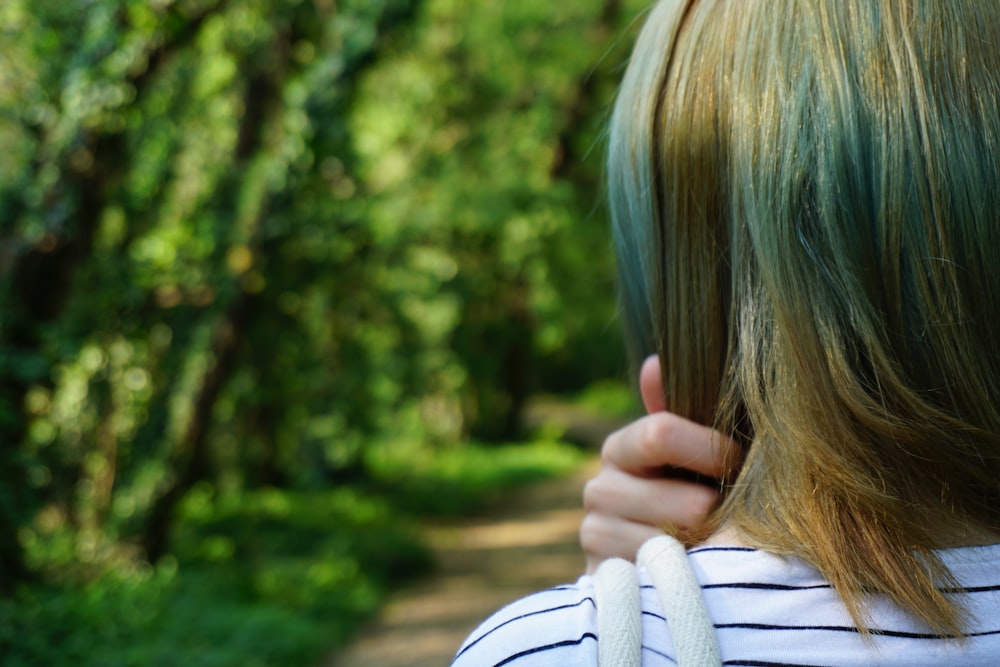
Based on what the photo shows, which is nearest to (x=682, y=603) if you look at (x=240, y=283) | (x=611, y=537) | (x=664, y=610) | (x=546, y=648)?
(x=664, y=610)

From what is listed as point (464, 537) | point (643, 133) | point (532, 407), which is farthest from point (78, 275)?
point (532, 407)

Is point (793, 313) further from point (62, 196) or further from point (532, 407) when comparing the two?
point (532, 407)

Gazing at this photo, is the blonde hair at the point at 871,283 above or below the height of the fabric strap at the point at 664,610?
above

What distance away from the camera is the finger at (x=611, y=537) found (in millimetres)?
1138

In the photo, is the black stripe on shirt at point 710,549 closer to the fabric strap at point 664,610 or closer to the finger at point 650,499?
the fabric strap at point 664,610

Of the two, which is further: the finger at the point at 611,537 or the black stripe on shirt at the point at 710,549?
the finger at the point at 611,537

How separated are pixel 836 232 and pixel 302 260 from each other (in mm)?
6734

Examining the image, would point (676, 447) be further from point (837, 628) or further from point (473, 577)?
point (473, 577)

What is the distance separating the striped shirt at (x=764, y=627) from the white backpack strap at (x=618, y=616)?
12 mm

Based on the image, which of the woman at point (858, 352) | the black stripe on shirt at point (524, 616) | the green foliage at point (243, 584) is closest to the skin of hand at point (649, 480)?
the woman at point (858, 352)

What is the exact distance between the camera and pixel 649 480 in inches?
44.3

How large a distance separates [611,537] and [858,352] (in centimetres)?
44

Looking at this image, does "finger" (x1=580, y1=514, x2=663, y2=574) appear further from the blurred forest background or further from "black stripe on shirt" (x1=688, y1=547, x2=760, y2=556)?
the blurred forest background

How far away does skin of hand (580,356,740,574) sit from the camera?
3.36 feet
